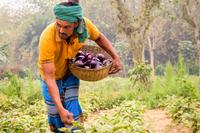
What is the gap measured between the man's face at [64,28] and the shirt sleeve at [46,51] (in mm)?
117

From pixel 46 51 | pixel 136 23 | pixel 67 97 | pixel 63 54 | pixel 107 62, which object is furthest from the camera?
pixel 136 23

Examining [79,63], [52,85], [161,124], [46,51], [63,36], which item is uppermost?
[63,36]

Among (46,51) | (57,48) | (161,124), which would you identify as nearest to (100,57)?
(57,48)

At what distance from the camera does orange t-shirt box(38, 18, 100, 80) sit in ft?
10.9

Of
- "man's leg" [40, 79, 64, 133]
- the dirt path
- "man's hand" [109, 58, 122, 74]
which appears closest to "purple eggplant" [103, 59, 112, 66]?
"man's hand" [109, 58, 122, 74]

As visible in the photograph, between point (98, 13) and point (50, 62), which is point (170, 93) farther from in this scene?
point (98, 13)

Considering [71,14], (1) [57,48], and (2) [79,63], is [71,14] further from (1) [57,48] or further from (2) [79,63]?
(2) [79,63]

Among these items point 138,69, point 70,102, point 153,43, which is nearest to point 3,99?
point 138,69

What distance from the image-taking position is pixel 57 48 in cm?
341

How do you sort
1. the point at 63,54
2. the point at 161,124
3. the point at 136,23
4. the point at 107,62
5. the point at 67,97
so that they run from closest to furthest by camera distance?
1. the point at 63,54
2. the point at 67,97
3. the point at 107,62
4. the point at 161,124
5. the point at 136,23

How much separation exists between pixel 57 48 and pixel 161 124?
4.04m

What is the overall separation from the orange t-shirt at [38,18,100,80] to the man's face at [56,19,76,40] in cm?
7

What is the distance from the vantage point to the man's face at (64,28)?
3.22 meters

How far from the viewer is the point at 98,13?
28312 mm
